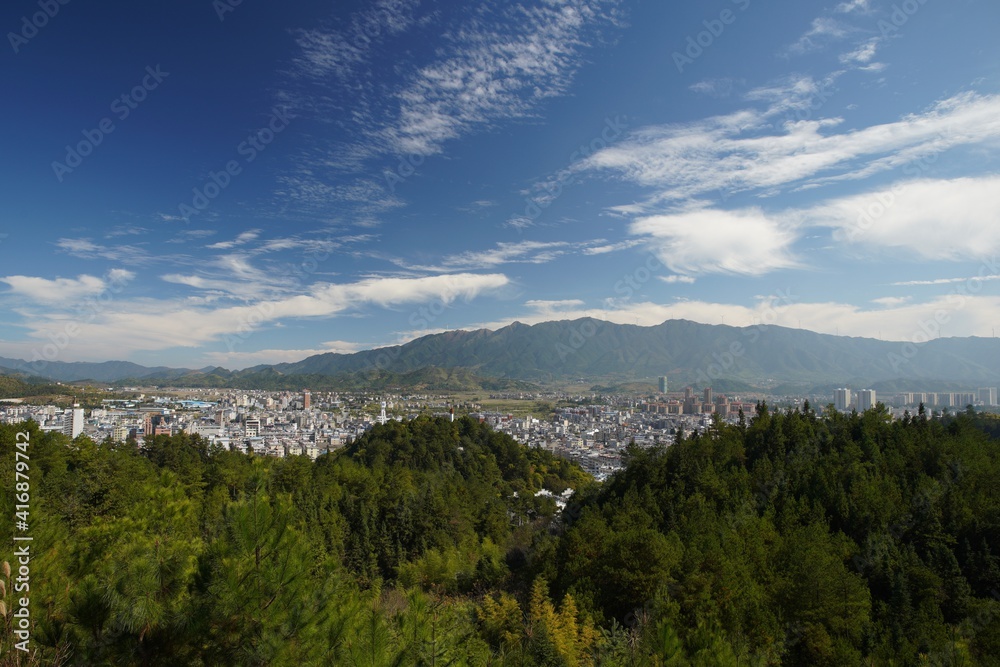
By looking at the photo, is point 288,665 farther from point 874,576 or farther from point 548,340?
point 548,340

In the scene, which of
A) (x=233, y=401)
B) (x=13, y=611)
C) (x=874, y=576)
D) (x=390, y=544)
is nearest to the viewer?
(x=13, y=611)

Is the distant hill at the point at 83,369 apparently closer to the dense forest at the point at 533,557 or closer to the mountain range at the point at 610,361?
the mountain range at the point at 610,361

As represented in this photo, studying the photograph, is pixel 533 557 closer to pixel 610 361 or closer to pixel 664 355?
pixel 610 361

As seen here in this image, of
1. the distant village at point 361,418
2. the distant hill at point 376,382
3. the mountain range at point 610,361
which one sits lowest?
the distant village at point 361,418

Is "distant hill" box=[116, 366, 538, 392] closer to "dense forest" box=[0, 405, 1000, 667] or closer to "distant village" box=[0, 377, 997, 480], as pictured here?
"distant village" box=[0, 377, 997, 480]

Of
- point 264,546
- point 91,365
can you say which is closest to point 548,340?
point 91,365

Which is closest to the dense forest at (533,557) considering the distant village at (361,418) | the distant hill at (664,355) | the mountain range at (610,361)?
the distant village at (361,418)
